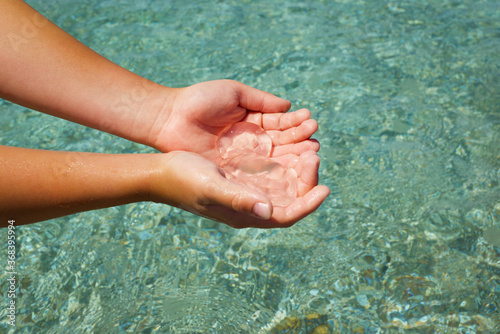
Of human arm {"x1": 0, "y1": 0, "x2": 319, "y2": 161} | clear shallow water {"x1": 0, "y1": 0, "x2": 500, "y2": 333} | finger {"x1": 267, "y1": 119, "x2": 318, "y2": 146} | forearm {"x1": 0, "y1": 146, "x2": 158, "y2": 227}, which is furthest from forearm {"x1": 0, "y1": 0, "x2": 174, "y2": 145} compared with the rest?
clear shallow water {"x1": 0, "y1": 0, "x2": 500, "y2": 333}

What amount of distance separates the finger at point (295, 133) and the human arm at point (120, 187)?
1.61 feet

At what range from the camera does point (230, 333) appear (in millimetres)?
2559

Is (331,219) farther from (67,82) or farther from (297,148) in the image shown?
(67,82)

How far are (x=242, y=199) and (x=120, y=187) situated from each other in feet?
2.11

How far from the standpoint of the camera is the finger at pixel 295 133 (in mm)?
2502

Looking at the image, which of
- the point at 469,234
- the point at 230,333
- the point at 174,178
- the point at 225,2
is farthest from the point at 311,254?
the point at 225,2

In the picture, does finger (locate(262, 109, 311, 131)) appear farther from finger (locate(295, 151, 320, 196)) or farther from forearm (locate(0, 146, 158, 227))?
forearm (locate(0, 146, 158, 227))

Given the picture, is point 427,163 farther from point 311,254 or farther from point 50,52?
point 50,52

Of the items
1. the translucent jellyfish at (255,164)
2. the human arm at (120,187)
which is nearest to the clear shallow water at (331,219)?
the translucent jellyfish at (255,164)

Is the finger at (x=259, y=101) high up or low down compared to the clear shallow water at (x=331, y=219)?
up

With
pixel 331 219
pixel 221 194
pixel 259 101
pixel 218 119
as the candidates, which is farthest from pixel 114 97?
pixel 331 219

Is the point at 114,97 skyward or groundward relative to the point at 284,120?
skyward

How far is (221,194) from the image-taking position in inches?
77.0

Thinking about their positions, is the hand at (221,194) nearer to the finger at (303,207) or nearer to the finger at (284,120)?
the finger at (303,207)
